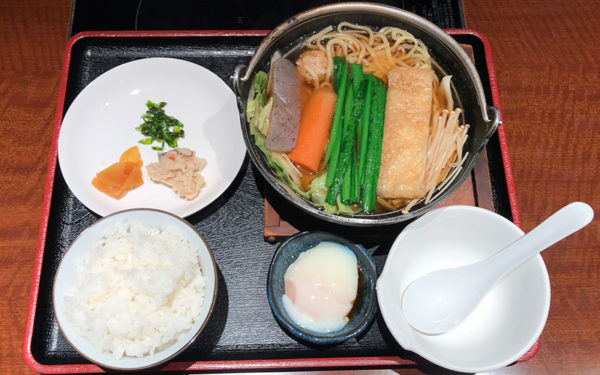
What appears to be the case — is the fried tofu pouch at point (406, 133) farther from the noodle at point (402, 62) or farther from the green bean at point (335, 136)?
the green bean at point (335, 136)

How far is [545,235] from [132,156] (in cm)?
184

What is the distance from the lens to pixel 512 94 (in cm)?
252

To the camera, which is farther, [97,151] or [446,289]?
[97,151]

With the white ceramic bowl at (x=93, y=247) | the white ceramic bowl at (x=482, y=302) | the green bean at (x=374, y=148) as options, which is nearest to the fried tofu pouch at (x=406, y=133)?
the green bean at (x=374, y=148)

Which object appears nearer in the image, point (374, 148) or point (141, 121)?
point (374, 148)

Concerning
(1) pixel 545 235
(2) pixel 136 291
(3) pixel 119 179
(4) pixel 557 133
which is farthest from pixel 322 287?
(4) pixel 557 133

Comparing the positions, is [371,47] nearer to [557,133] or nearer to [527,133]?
[527,133]

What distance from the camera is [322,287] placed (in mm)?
1911

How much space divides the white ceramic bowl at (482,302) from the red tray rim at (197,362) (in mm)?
234

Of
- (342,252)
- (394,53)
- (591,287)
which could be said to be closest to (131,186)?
(342,252)

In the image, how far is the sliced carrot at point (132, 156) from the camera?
7.50 feet

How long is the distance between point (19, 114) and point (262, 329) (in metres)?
1.66

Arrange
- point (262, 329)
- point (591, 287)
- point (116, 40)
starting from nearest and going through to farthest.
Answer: point (262, 329), point (591, 287), point (116, 40)

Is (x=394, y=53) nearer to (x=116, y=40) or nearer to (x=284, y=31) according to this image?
(x=284, y=31)
